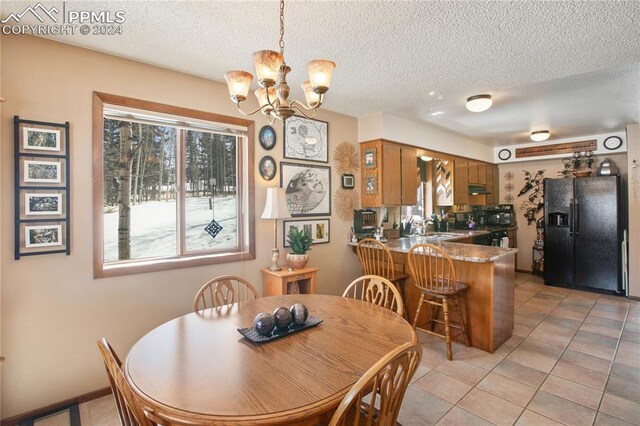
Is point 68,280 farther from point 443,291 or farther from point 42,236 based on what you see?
point 443,291

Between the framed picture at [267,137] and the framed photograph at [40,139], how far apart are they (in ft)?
4.99

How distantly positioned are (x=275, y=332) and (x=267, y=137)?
2058 millimetres

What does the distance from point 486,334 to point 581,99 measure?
107 inches

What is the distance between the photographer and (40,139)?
6.57 feet

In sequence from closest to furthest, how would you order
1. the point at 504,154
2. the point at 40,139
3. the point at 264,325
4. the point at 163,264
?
the point at 264,325 < the point at 40,139 < the point at 163,264 < the point at 504,154

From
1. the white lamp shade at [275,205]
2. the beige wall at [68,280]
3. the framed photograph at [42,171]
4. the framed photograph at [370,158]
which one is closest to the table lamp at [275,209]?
the white lamp shade at [275,205]

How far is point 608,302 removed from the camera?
14.0 ft

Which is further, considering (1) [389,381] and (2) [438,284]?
(2) [438,284]

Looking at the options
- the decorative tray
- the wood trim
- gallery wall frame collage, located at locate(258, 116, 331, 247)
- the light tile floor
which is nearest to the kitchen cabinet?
gallery wall frame collage, located at locate(258, 116, 331, 247)

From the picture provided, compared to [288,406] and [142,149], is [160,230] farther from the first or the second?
[288,406]

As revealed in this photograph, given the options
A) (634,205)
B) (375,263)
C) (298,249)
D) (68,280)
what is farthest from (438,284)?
(634,205)

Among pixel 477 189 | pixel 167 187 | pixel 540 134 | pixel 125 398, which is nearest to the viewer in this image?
pixel 125 398

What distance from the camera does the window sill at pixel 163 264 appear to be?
225 cm

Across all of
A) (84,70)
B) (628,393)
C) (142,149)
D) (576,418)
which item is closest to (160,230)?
(142,149)
